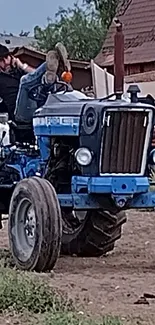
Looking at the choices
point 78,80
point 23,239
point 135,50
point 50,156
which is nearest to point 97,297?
point 23,239

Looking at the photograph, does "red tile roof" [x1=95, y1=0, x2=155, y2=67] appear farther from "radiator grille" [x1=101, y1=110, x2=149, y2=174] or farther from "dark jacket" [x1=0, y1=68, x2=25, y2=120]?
"radiator grille" [x1=101, y1=110, x2=149, y2=174]

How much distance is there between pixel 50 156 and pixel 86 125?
2.11ft

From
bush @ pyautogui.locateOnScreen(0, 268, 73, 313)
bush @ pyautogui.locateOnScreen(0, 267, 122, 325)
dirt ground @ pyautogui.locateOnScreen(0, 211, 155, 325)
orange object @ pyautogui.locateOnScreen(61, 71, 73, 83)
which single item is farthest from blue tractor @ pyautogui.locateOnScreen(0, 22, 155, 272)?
bush @ pyautogui.locateOnScreen(0, 268, 73, 313)

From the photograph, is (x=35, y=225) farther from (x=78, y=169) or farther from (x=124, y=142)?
(x=124, y=142)

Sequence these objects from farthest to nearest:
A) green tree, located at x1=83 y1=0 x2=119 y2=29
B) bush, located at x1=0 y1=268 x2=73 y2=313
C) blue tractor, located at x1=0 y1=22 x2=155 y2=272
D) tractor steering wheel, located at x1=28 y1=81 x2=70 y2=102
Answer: green tree, located at x1=83 y1=0 x2=119 y2=29 < tractor steering wheel, located at x1=28 y1=81 x2=70 y2=102 < blue tractor, located at x1=0 y1=22 x2=155 y2=272 < bush, located at x1=0 y1=268 x2=73 y2=313

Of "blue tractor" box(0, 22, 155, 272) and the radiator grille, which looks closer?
"blue tractor" box(0, 22, 155, 272)

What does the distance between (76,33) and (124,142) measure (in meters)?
32.6

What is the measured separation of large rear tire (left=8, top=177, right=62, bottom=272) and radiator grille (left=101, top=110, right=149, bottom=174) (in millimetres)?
609

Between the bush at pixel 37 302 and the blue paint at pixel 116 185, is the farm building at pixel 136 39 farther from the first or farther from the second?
the bush at pixel 37 302

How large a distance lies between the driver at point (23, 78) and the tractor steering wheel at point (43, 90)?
4cm

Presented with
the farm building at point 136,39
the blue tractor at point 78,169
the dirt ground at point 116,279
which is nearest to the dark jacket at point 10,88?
the blue tractor at point 78,169

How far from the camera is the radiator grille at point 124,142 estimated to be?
8.62 m

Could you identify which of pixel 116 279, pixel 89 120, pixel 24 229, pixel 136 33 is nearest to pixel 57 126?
pixel 89 120

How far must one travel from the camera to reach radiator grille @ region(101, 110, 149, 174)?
8.62m
